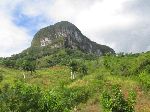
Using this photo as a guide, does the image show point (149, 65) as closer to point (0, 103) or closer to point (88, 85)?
point (88, 85)

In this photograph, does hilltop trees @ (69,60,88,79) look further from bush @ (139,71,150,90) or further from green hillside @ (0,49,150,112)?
bush @ (139,71,150,90)

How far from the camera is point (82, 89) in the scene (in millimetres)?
119375

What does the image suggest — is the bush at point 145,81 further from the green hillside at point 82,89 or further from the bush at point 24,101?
the bush at point 24,101

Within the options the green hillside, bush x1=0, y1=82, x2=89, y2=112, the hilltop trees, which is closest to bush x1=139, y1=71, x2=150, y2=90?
the green hillside

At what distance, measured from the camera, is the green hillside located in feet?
178

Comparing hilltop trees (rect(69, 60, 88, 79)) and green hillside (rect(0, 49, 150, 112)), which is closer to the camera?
green hillside (rect(0, 49, 150, 112))

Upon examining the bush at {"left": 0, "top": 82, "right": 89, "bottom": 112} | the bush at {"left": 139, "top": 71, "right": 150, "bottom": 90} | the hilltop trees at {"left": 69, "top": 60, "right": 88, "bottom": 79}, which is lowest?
the bush at {"left": 0, "top": 82, "right": 89, "bottom": 112}

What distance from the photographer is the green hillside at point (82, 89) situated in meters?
54.3

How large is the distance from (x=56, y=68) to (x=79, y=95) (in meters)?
76.4

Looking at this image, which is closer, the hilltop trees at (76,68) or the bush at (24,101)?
the bush at (24,101)

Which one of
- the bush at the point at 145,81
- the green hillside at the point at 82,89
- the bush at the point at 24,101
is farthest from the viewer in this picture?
the bush at the point at 145,81

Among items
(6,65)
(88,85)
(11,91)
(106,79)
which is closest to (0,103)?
(11,91)

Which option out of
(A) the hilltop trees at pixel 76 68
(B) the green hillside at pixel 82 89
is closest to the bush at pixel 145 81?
(B) the green hillside at pixel 82 89

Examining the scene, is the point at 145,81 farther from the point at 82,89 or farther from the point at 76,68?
the point at 76,68
